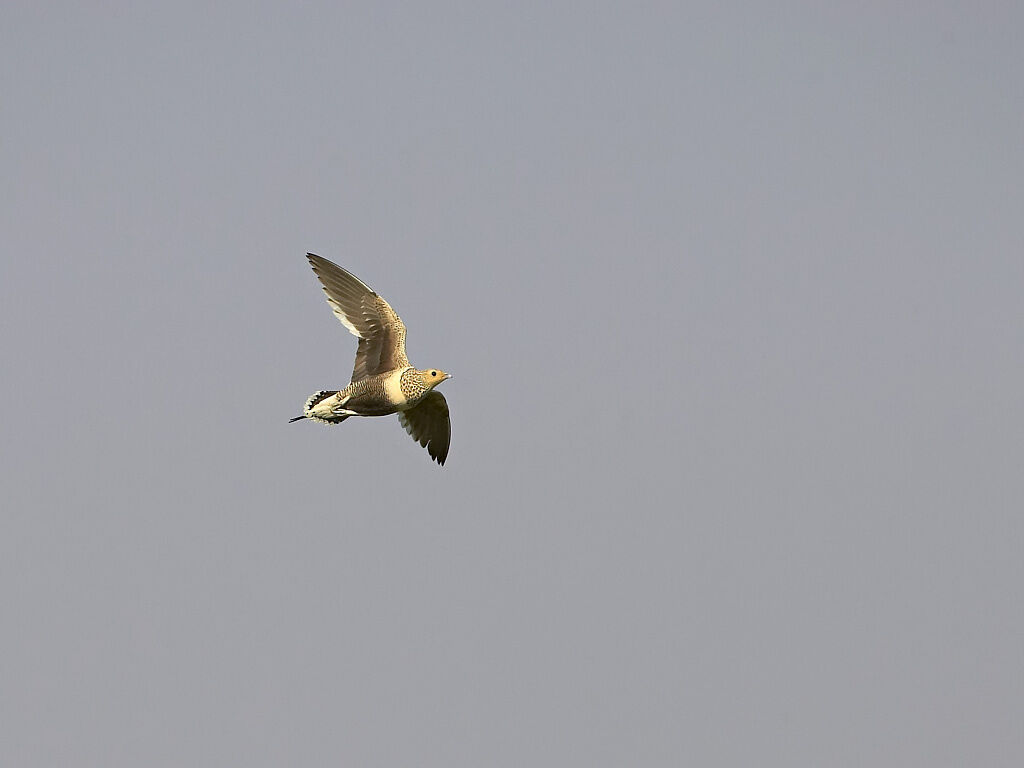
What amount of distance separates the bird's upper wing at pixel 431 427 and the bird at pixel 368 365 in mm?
→ 1778

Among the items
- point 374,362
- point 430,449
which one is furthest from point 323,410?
point 430,449

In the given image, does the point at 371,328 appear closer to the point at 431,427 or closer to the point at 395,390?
the point at 395,390

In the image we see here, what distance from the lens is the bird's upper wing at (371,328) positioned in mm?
37781

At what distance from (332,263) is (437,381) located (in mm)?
3937

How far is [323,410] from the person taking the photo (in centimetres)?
3716

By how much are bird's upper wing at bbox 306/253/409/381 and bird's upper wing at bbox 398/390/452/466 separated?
120 inches

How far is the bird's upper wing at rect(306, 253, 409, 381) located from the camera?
3778cm

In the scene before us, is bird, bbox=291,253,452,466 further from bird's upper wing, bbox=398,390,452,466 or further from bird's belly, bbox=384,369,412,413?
bird's upper wing, bbox=398,390,452,466

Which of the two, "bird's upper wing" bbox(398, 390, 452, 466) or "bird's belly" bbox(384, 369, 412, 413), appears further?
"bird's upper wing" bbox(398, 390, 452, 466)

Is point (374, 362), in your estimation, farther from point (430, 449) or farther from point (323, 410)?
point (430, 449)

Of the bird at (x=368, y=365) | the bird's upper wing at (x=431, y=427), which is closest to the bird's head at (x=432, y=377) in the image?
the bird at (x=368, y=365)

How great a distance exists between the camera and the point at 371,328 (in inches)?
1491

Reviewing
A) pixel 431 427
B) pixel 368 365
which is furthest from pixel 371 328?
pixel 431 427

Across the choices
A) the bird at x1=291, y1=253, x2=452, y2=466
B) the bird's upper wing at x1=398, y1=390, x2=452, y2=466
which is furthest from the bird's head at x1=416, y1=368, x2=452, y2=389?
the bird's upper wing at x1=398, y1=390, x2=452, y2=466
